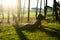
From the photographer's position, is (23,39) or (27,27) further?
(27,27)

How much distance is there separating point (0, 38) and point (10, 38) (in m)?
0.58

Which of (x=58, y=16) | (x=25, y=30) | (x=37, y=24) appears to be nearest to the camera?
(x=25, y=30)

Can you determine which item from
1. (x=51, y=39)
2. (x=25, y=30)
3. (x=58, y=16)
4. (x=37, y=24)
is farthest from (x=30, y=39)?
(x=58, y=16)

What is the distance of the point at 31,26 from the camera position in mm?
12406

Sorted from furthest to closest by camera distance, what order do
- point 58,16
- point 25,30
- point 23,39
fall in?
point 58,16 → point 25,30 → point 23,39

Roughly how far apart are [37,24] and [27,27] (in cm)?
83

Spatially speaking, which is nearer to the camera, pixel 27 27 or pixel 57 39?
pixel 57 39

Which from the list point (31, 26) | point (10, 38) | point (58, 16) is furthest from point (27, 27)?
point (58, 16)

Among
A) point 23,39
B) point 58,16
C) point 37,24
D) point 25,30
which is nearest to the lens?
point 23,39

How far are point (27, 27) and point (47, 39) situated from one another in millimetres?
3453

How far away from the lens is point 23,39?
29.4 feet

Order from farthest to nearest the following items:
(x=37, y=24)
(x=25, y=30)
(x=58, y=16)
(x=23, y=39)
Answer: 1. (x=58, y=16)
2. (x=37, y=24)
3. (x=25, y=30)
4. (x=23, y=39)

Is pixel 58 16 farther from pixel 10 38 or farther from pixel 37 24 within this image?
pixel 10 38

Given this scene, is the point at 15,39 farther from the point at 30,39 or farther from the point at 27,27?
the point at 27,27
